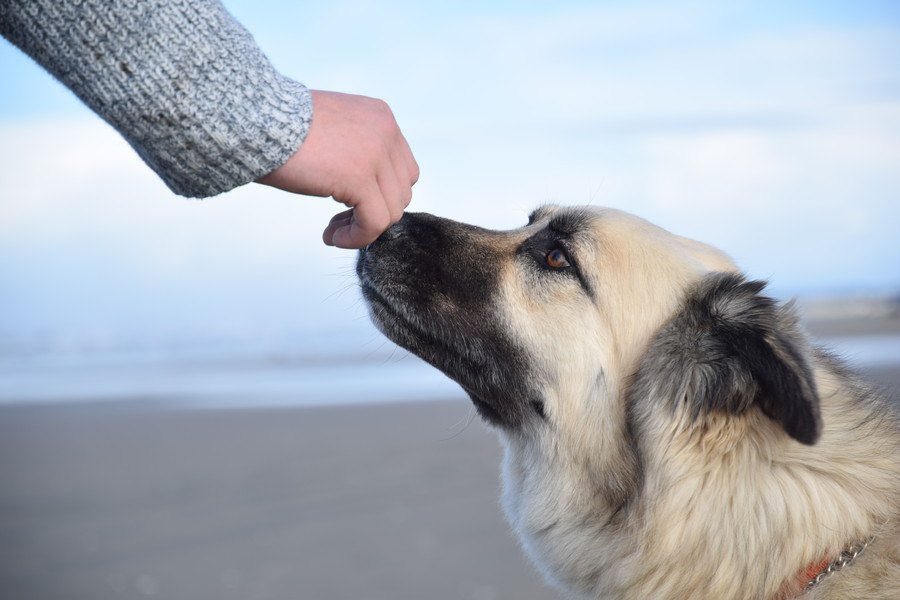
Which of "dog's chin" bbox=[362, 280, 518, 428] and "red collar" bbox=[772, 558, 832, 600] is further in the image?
"dog's chin" bbox=[362, 280, 518, 428]

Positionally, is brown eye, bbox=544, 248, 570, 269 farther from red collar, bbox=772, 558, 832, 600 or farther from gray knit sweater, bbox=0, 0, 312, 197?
gray knit sweater, bbox=0, 0, 312, 197

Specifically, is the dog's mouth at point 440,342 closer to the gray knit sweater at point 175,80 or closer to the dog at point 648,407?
the dog at point 648,407

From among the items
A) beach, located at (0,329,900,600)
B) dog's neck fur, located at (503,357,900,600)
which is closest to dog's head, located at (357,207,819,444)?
dog's neck fur, located at (503,357,900,600)

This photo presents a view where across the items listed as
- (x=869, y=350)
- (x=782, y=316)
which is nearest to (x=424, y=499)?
(x=782, y=316)

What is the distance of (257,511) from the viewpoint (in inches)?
224

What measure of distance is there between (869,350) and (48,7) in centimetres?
1542

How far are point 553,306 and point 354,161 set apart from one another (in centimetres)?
124

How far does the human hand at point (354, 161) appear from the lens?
1.49 m

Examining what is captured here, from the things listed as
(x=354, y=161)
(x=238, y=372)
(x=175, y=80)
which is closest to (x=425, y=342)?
(x=354, y=161)

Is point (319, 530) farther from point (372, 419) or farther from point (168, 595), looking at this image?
point (372, 419)

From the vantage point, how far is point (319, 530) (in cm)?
527

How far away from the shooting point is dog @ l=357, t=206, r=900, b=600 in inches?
81.0

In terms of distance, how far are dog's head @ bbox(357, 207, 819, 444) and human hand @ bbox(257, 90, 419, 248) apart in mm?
989

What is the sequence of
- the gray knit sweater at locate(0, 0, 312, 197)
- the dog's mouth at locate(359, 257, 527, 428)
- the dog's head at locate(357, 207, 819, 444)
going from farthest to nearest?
the dog's mouth at locate(359, 257, 527, 428), the dog's head at locate(357, 207, 819, 444), the gray knit sweater at locate(0, 0, 312, 197)
